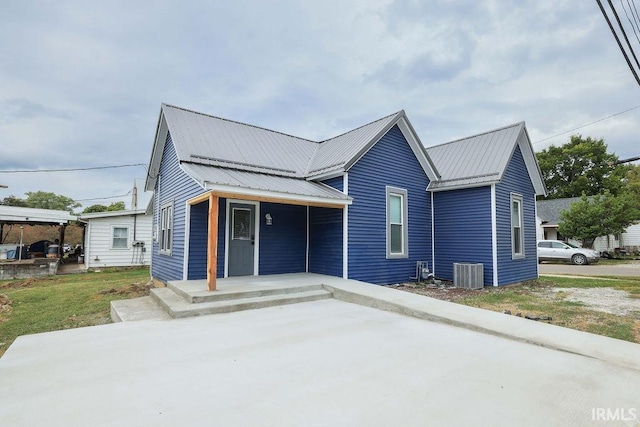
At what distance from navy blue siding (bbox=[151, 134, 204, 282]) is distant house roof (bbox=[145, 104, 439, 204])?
0.57 m

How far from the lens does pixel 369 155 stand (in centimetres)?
960

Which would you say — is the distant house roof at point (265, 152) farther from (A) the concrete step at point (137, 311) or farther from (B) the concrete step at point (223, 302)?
(A) the concrete step at point (137, 311)

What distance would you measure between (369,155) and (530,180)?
254 inches

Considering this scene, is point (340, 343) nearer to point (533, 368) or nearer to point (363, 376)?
point (363, 376)

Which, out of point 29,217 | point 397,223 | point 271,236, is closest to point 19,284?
point 29,217

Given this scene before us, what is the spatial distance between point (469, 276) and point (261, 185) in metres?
6.29

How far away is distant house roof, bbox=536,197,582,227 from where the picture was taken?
2683 centimetres

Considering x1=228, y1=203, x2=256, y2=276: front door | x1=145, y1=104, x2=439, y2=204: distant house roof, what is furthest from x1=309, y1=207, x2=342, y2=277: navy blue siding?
x1=228, y1=203, x2=256, y2=276: front door

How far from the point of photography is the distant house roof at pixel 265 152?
8375 mm

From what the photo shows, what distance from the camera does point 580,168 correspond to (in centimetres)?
3662

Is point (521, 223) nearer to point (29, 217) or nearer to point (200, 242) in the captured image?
point (200, 242)

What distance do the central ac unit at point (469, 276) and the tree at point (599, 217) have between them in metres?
17.7

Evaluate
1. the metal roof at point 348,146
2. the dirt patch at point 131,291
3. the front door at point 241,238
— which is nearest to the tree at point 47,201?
the dirt patch at point 131,291
